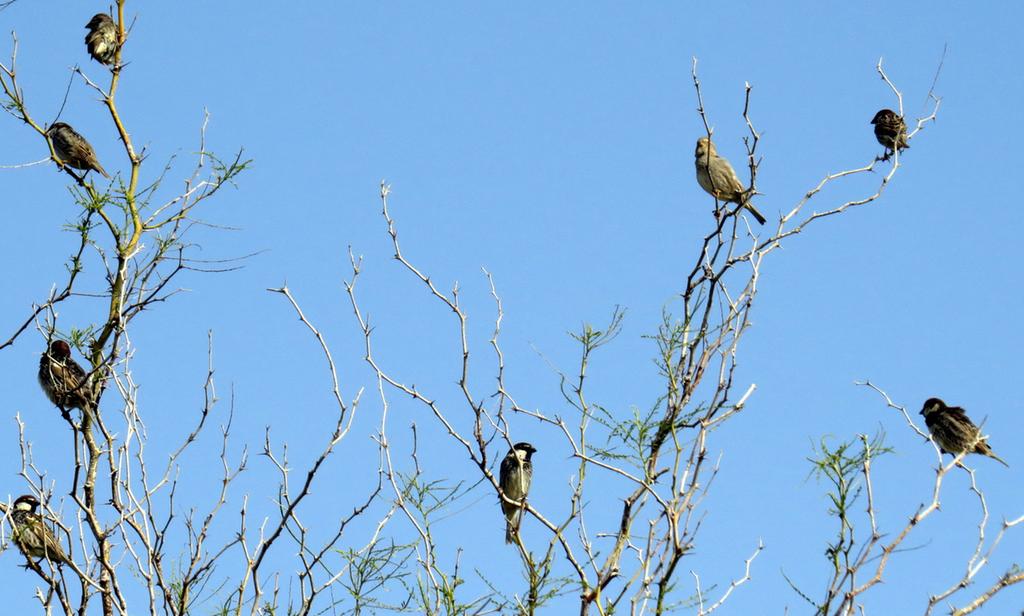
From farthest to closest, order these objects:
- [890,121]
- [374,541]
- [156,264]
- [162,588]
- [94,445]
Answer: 1. [890,121]
2. [156,264]
3. [94,445]
4. [374,541]
5. [162,588]

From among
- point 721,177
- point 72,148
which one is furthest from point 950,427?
point 72,148

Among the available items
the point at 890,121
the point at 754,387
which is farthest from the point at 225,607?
the point at 890,121

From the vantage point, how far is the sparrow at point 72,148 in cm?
1216

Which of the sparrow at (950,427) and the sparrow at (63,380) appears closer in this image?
the sparrow at (63,380)

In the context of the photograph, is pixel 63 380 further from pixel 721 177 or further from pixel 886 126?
pixel 886 126

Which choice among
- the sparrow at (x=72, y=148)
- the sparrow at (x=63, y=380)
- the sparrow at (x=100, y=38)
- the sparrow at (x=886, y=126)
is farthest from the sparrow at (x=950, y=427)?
the sparrow at (x=100, y=38)

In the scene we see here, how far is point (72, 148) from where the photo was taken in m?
12.3

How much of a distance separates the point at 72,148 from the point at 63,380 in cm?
572

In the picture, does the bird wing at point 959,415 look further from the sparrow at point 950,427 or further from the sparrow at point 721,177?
the sparrow at point 721,177

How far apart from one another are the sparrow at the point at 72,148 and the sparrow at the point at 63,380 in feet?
9.68

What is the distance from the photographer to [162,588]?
534 centimetres

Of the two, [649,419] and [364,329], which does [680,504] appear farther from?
[364,329]

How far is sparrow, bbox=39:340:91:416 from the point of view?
654cm

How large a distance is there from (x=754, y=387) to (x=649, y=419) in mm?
718
